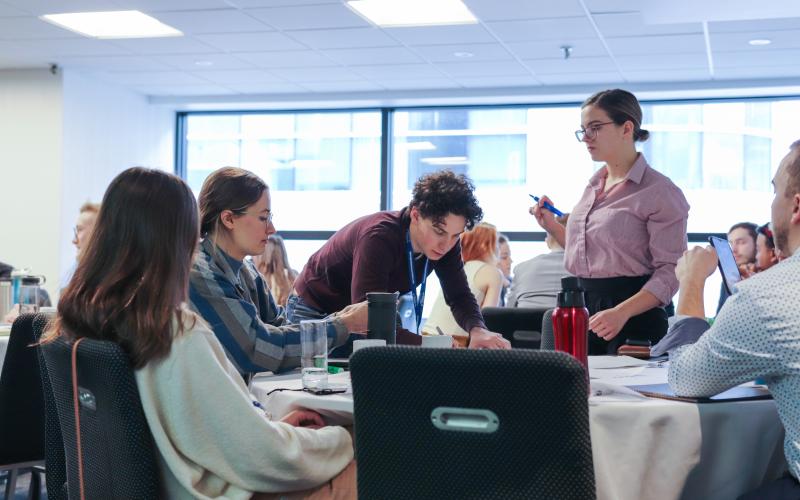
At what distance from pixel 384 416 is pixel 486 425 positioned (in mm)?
167

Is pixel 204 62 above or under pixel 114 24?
under

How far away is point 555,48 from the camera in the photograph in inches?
292

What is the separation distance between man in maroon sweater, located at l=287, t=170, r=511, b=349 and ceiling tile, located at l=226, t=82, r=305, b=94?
6.26 meters

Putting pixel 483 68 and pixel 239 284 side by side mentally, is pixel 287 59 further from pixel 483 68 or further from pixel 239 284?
pixel 239 284

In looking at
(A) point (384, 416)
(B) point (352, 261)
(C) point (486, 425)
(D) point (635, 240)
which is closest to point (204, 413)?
(A) point (384, 416)

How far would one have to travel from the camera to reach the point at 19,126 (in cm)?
861

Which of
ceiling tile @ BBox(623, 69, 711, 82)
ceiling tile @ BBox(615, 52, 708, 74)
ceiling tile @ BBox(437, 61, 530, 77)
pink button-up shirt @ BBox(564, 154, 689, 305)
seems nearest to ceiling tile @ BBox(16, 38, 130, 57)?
ceiling tile @ BBox(437, 61, 530, 77)

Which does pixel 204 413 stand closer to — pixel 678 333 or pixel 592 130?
pixel 678 333

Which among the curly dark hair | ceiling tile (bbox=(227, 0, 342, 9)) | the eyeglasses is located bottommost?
the curly dark hair

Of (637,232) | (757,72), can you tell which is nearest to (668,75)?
(757,72)

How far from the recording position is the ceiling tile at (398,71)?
823cm

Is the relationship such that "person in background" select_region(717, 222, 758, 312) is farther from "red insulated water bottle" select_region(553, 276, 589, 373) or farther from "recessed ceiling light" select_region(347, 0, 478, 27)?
"red insulated water bottle" select_region(553, 276, 589, 373)

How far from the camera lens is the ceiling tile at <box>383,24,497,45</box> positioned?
273 inches

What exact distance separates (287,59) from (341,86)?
119 cm
